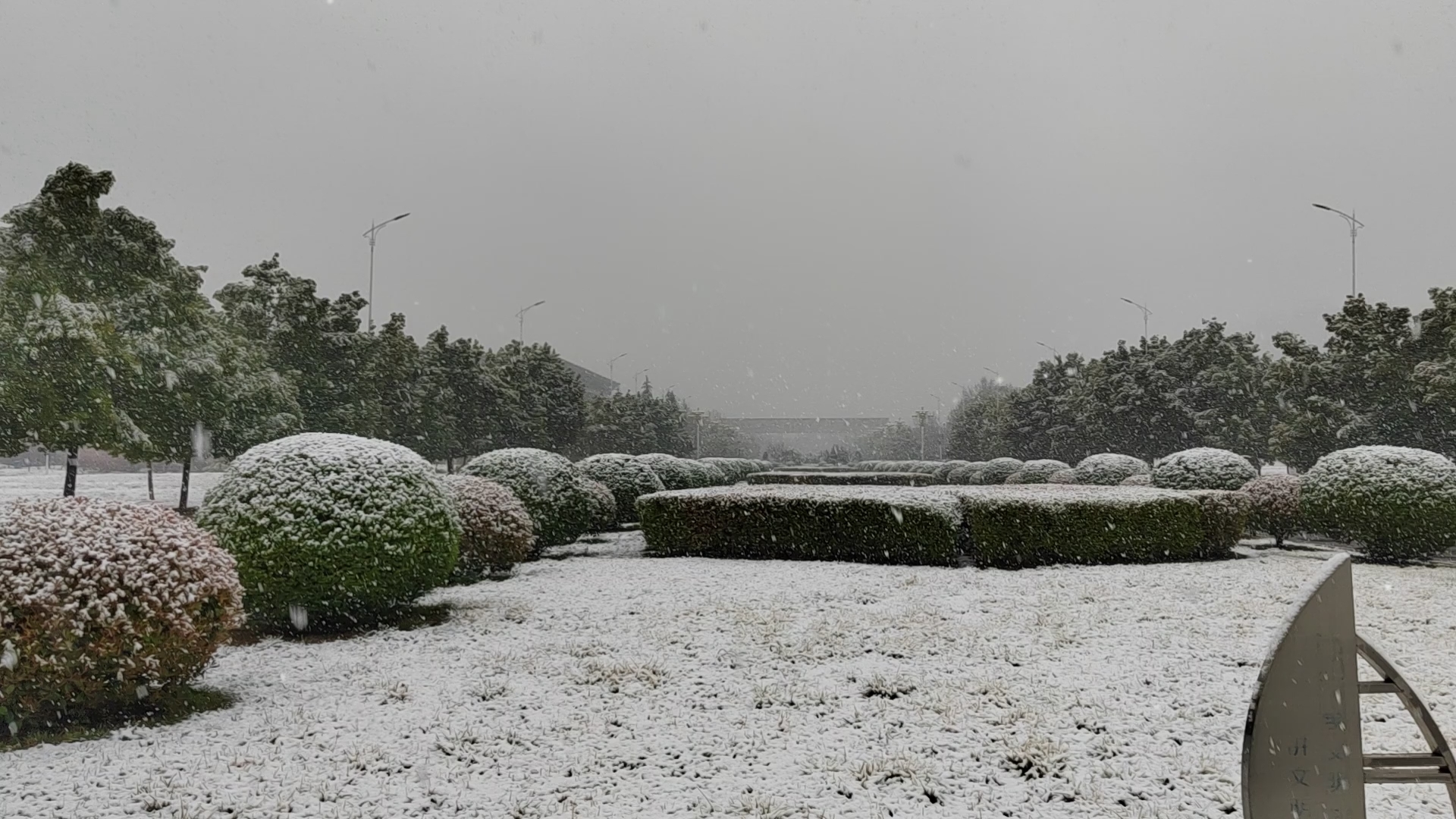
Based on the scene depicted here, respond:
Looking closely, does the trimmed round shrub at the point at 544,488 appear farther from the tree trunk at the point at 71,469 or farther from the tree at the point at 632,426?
the tree at the point at 632,426


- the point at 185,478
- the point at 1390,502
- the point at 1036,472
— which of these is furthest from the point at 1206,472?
the point at 185,478

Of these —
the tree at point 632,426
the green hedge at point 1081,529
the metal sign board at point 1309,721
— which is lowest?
the green hedge at point 1081,529

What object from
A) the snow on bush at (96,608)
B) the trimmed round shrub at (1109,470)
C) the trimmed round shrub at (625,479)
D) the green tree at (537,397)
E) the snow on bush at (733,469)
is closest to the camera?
the snow on bush at (96,608)

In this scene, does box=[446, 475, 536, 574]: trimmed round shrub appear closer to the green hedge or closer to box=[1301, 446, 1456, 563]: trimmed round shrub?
the green hedge

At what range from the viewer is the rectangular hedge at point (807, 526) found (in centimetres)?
1113

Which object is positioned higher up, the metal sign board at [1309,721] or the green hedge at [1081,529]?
the metal sign board at [1309,721]

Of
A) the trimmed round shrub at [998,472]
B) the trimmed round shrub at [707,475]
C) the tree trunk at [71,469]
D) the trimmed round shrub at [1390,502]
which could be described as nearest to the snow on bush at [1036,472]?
the trimmed round shrub at [998,472]

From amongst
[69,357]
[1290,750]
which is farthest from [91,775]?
[69,357]

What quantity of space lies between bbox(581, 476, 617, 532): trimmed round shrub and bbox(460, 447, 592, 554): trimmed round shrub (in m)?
0.27

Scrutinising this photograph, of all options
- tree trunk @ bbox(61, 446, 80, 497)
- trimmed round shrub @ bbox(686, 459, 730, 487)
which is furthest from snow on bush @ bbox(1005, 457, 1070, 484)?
tree trunk @ bbox(61, 446, 80, 497)

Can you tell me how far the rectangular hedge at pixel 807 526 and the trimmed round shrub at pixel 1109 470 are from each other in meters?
10.5

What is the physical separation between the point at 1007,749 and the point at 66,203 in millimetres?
24346

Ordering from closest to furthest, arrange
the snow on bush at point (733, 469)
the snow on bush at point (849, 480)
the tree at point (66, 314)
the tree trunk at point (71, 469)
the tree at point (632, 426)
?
the tree at point (66, 314)
the tree trunk at point (71, 469)
the snow on bush at point (849, 480)
the snow on bush at point (733, 469)
the tree at point (632, 426)

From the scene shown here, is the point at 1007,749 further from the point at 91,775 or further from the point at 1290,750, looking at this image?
the point at 91,775
